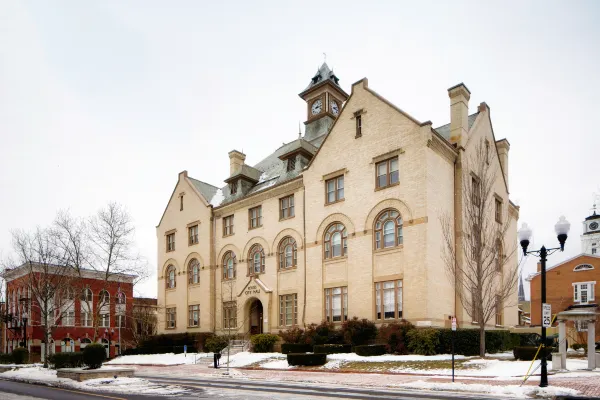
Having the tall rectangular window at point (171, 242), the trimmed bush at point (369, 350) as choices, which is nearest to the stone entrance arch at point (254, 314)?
the tall rectangular window at point (171, 242)

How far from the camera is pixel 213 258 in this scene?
1756 inches

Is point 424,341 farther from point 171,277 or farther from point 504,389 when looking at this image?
point 171,277

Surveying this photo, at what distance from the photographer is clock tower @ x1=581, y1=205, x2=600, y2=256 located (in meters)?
103

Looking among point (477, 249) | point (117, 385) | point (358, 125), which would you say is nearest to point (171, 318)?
point (358, 125)

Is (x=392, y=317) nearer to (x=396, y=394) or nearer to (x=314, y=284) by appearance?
(x=314, y=284)

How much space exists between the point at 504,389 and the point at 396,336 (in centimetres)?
1406

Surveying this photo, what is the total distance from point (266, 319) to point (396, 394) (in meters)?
24.0

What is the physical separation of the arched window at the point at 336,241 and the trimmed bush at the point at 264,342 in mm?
6731

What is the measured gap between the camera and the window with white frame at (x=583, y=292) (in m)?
53.5

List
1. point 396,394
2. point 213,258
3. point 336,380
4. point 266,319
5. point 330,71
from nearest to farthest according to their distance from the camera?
point 396,394
point 336,380
point 266,319
point 213,258
point 330,71

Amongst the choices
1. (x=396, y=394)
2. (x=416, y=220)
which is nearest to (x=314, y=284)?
(x=416, y=220)

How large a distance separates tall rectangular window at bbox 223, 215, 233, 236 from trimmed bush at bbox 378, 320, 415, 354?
18.8 metres

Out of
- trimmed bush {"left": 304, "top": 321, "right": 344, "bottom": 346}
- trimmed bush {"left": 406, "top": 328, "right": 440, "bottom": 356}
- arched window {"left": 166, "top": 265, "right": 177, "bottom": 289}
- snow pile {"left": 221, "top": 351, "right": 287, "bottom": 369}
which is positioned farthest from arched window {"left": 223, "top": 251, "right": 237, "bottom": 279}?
trimmed bush {"left": 406, "top": 328, "right": 440, "bottom": 356}

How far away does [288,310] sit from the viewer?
37312 millimetres
